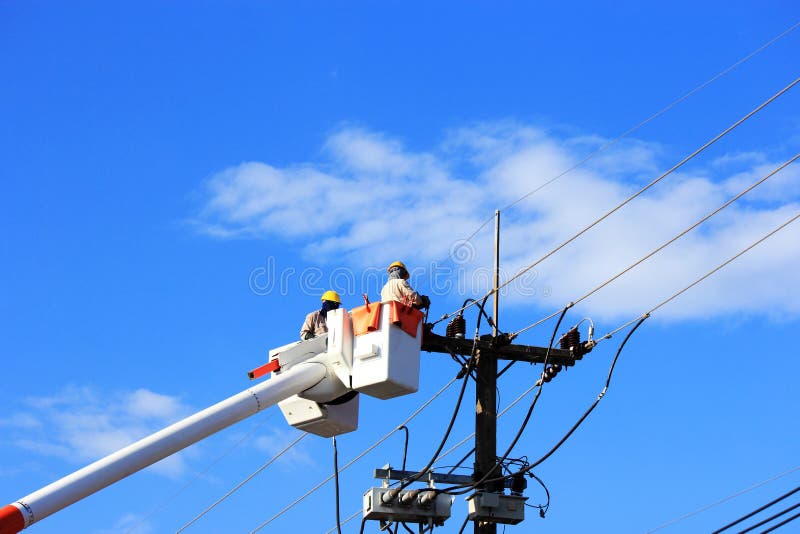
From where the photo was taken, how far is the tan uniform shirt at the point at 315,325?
18031 millimetres

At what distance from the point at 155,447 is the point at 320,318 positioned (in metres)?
3.60

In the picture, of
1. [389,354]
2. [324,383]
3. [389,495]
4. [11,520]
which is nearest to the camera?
[11,520]

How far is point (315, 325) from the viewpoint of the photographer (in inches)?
712

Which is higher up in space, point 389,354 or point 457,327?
point 457,327

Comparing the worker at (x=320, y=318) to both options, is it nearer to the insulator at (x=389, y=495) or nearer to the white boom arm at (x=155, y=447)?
the white boom arm at (x=155, y=447)

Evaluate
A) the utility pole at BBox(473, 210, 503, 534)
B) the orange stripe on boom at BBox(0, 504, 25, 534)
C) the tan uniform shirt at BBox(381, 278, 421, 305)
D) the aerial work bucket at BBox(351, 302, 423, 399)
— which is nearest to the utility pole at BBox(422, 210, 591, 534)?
the utility pole at BBox(473, 210, 503, 534)

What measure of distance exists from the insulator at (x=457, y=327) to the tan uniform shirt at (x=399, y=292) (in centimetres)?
67

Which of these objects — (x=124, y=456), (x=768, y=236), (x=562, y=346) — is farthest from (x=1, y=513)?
(x=768, y=236)

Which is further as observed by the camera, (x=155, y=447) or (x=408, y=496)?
(x=408, y=496)

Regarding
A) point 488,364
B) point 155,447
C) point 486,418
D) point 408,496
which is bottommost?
point 155,447

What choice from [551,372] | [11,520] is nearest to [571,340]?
[551,372]

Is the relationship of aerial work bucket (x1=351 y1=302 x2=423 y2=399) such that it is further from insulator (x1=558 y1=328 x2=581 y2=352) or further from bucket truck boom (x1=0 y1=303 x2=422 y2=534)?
insulator (x1=558 y1=328 x2=581 y2=352)

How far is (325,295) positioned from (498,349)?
248cm

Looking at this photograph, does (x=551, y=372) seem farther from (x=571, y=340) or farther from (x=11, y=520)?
(x=11, y=520)
